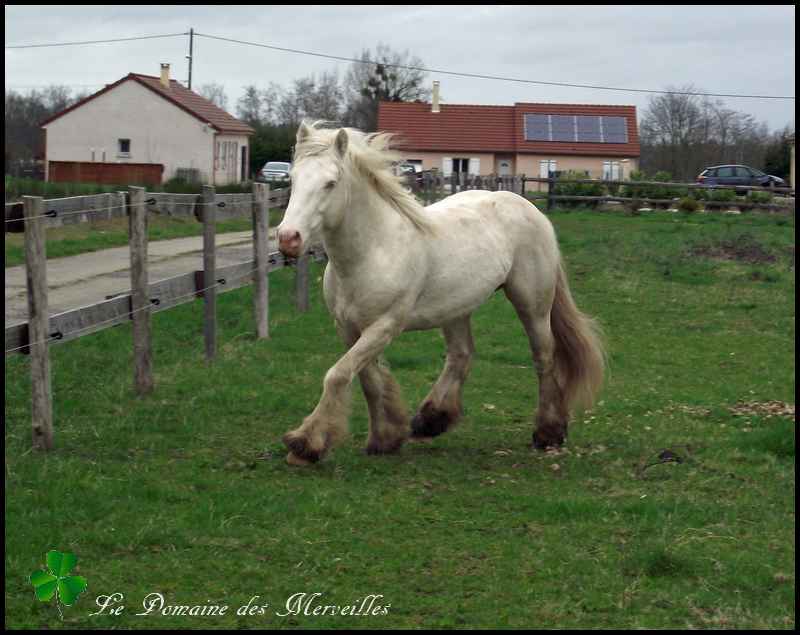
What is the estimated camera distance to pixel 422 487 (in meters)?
5.86

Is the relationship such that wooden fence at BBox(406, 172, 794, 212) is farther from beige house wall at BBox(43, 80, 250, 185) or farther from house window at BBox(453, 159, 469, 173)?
beige house wall at BBox(43, 80, 250, 185)

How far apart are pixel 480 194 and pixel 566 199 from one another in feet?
80.8

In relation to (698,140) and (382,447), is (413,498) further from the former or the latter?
(698,140)

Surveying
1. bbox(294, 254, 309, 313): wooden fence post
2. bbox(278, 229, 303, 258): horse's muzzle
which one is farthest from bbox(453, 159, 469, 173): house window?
bbox(278, 229, 303, 258): horse's muzzle

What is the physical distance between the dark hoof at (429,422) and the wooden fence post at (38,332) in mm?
2211

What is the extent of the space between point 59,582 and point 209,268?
544 centimetres

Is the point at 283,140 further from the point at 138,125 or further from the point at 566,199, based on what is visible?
the point at 566,199

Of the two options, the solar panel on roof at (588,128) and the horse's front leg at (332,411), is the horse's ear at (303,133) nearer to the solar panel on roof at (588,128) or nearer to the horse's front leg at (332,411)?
the horse's front leg at (332,411)

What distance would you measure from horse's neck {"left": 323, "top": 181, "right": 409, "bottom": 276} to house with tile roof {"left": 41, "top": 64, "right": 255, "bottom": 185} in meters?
41.1

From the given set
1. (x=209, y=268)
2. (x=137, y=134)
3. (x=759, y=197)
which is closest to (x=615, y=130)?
(x=137, y=134)

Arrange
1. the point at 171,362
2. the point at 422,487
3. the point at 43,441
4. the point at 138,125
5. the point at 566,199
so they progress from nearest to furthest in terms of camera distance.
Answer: the point at 422,487, the point at 43,441, the point at 171,362, the point at 566,199, the point at 138,125

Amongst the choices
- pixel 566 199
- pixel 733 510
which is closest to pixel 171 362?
pixel 733 510

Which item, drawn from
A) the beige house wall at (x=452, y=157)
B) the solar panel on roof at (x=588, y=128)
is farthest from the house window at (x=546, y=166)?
the beige house wall at (x=452, y=157)

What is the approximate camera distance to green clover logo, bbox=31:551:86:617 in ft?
12.9
